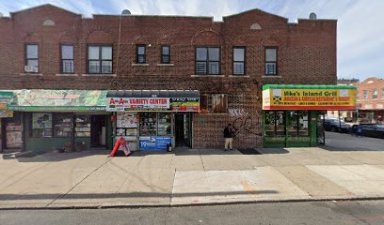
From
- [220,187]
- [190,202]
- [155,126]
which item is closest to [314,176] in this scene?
[220,187]

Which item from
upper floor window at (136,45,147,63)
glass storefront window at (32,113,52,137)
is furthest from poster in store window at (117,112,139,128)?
glass storefront window at (32,113,52,137)

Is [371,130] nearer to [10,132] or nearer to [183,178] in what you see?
[183,178]

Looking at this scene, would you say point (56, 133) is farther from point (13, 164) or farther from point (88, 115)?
point (13, 164)

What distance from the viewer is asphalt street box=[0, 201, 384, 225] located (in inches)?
228

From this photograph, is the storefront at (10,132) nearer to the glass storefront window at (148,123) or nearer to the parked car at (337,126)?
the glass storefront window at (148,123)

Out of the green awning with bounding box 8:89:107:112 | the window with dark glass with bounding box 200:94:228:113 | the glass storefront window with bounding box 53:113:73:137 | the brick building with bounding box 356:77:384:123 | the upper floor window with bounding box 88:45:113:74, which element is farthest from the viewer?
the brick building with bounding box 356:77:384:123

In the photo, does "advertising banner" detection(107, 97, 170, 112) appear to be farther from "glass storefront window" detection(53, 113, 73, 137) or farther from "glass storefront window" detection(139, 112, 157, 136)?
"glass storefront window" detection(53, 113, 73, 137)

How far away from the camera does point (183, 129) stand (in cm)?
1606

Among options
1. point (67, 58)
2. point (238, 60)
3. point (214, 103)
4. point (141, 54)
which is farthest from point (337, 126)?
point (67, 58)

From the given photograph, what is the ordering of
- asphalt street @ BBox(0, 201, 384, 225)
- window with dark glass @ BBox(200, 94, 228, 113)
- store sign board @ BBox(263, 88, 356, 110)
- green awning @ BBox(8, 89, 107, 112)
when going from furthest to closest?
window with dark glass @ BBox(200, 94, 228, 113)
store sign board @ BBox(263, 88, 356, 110)
green awning @ BBox(8, 89, 107, 112)
asphalt street @ BBox(0, 201, 384, 225)

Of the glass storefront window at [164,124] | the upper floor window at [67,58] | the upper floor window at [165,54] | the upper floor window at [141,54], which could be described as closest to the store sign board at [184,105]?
the glass storefront window at [164,124]

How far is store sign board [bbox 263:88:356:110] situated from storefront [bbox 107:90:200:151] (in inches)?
167

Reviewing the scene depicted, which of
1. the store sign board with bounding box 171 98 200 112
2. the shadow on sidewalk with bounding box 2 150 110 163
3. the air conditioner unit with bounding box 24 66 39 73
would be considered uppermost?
the air conditioner unit with bounding box 24 66 39 73

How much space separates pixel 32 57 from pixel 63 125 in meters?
4.33
